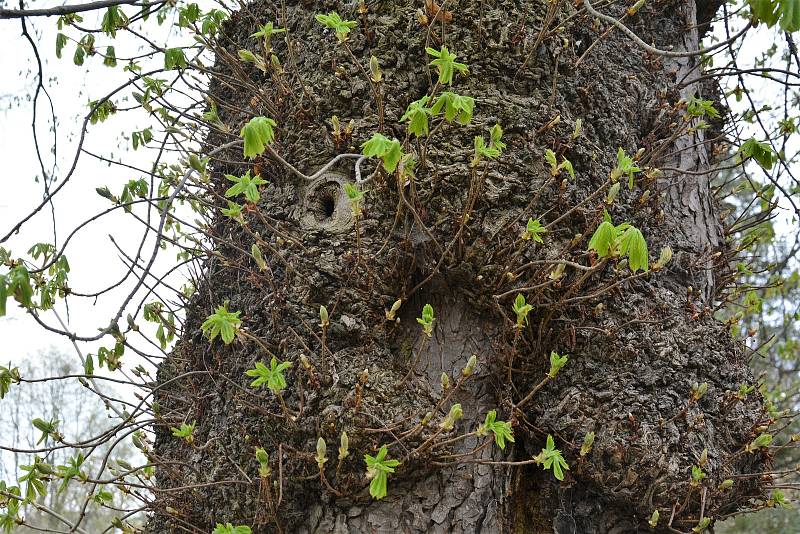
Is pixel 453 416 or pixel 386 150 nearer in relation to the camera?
pixel 386 150

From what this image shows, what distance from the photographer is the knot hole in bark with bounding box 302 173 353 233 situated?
8.25ft

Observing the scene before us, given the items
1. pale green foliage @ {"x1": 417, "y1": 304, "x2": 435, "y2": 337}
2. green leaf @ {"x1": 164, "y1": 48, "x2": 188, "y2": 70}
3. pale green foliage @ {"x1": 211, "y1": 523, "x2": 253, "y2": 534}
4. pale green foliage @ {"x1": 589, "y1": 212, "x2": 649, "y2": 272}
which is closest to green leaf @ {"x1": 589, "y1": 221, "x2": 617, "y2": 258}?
pale green foliage @ {"x1": 589, "y1": 212, "x2": 649, "y2": 272}

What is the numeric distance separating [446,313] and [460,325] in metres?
0.07

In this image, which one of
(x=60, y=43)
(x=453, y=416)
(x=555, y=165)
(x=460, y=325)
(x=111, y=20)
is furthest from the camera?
(x=60, y=43)

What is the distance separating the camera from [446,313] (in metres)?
2.54

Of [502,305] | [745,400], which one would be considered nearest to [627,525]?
[745,400]

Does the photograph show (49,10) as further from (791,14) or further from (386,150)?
(791,14)

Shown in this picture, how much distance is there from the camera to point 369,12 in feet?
8.73

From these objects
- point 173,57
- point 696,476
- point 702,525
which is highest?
point 173,57

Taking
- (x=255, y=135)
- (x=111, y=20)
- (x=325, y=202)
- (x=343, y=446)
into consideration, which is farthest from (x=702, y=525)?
A: (x=111, y=20)

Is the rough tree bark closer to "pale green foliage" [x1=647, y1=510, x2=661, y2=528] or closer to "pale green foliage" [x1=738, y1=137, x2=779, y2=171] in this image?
"pale green foliage" [x1=647, y1=510, x2=661, y2=528]

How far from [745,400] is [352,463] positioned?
1.44 meters

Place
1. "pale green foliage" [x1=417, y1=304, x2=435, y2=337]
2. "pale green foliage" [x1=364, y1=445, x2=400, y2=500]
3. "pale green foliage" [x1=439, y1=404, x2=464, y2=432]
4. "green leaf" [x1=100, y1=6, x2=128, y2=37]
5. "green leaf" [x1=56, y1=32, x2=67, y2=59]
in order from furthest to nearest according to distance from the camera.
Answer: "green leaf" [x1=56, y1=32, x2=67, y2=59] → "green leaf" [x1=100, y1=6, x2=128, y2=37] → "pale green foliage" [x1=417, y1=304, x2=435, y2=337] → "pale green foliage" [x1=439, y1=404, x2=464, y2=432] → "pale green foliage" [x1=364, y1=445, x2=400, y2=500]

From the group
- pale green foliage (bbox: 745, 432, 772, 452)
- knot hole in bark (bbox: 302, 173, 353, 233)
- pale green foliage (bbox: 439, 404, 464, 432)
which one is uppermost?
knot hole in bark (bbox: 302, 173, 353, 233)
